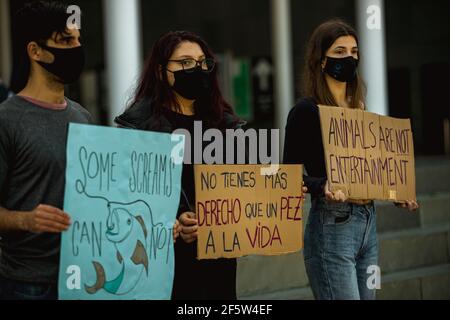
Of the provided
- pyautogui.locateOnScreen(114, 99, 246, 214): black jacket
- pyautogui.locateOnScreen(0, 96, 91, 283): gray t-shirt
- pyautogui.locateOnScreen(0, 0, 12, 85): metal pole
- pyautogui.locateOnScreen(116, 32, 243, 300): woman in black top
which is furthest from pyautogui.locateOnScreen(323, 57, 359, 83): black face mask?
pyautogui.locateOnScreen(0, 0, 12, 85): metal pole

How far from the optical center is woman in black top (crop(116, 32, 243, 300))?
3406 millimetres

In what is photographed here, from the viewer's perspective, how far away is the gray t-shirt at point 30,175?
115 inches

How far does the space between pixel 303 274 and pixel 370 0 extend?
155 inches

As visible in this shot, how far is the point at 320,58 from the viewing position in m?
3.92

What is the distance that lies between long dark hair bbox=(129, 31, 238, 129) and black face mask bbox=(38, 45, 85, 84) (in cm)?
42

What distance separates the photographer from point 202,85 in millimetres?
3443

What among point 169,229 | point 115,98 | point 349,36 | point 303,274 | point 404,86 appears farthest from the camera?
point 404,86

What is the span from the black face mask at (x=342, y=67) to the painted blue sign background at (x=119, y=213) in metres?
0.86

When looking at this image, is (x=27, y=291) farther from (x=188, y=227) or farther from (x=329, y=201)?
(x=329, y=201)

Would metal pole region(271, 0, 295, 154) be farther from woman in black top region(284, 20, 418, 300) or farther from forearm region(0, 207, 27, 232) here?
forearm region(0, 207, 27, 232)

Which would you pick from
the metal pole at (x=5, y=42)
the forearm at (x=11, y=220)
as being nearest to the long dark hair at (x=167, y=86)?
the forearm at (x=11, y=220)
